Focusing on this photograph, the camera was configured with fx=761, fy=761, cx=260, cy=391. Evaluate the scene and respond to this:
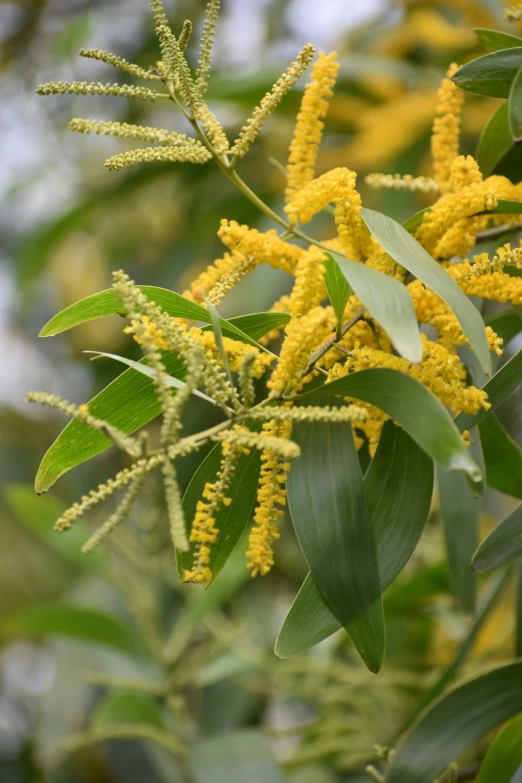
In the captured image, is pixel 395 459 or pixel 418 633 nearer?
pixel 395 459

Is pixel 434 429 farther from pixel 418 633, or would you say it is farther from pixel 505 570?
pixel 418 633

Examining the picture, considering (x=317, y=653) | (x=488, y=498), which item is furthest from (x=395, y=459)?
(x=488, y=498)

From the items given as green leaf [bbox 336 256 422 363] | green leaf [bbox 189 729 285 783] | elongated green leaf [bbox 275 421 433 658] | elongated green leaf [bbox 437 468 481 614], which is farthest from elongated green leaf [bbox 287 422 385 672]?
green leaf [bbox 189 729 285 783]

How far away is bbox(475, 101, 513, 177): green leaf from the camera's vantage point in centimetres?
61

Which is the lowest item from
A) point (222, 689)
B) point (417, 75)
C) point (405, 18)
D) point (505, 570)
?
point (222, 689)

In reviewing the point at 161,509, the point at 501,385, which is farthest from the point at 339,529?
the point at 161,509

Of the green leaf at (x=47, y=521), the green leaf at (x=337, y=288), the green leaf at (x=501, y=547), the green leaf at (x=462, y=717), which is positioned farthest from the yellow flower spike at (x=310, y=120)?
the green leaf at (x=47, y=521)

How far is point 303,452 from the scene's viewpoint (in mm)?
532

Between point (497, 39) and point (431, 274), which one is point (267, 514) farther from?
point (497, 39)

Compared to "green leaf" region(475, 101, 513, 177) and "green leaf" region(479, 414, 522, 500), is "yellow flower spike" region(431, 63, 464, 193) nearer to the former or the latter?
"green leaf" region(475, 101, 513, 177)

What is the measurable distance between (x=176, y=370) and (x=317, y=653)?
904 millimetres

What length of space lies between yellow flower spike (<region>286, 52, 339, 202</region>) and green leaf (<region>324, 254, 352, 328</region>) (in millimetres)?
64

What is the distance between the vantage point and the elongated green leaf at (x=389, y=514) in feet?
1.73

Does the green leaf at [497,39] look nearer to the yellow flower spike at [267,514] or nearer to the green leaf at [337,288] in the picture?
the green leaf at [337,288]
